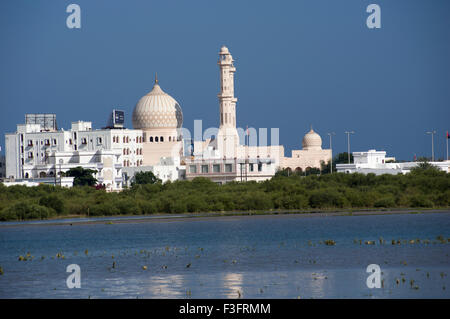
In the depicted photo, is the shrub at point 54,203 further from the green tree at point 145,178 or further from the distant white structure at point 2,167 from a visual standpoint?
the distant white structure at point 2,167

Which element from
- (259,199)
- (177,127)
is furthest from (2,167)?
(259,199)

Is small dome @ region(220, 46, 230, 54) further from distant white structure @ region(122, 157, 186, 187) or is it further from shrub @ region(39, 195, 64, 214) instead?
shrub @ region(39, 195, 64, 214)

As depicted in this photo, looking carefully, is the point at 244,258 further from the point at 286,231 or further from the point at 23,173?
the point at 23,173

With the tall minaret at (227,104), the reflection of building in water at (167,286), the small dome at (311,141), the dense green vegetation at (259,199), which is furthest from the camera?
the small dome at (311,141)

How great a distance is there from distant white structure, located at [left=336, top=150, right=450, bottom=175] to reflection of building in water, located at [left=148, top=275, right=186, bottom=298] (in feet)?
203

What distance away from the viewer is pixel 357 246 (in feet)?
123

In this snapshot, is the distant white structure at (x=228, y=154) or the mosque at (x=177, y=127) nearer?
the distant white structure at (x=228, y=154)

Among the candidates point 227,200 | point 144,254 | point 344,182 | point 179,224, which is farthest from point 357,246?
point 344,182

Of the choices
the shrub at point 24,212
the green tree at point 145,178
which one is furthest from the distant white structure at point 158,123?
the shrub at point 24,212

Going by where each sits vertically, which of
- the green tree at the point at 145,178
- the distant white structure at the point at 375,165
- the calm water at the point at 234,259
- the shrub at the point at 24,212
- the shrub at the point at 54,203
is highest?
the distant white structure at the point at 375,165

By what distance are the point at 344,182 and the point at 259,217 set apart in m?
17.5

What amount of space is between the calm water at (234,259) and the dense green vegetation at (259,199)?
994 centimetres

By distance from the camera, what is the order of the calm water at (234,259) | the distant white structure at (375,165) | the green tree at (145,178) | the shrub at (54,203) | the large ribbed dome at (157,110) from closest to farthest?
the calm water at (234,259) → the shrub at (54,203) → the distant white structure at (375,165) → the green tree at (145,178) → the large ribbed dome at (157,110)

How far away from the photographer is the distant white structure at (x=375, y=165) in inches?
3629
